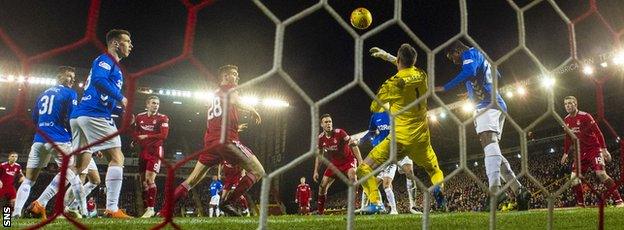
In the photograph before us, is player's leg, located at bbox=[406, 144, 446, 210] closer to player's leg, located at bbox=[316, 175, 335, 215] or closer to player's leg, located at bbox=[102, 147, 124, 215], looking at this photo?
player's leg, located at bbox=[102, 147, 124, 215]

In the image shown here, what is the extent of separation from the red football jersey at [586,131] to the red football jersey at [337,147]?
323 centimetres

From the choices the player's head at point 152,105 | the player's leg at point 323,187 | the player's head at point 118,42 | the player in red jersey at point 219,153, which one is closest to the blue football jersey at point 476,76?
the player in red jersey at point 219,153

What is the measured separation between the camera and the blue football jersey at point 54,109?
16.8 feet

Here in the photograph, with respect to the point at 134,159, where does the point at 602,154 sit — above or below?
below

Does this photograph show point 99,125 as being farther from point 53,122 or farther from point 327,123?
point 327,123

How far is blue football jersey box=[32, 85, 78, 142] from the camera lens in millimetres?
5105

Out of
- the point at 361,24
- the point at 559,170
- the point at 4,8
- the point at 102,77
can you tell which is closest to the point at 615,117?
Answer: the point at 559,170

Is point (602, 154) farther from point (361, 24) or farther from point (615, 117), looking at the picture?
point (615, 117)

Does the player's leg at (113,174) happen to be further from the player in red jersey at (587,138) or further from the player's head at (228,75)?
the player in red jersey at (587,138)

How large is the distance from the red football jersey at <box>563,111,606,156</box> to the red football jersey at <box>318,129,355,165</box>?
10.6 feet

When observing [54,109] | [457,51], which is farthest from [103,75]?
[457,51]

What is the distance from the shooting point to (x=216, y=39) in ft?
59.3

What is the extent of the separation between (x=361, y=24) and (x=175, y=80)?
2183 cm

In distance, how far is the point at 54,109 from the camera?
203 inches
